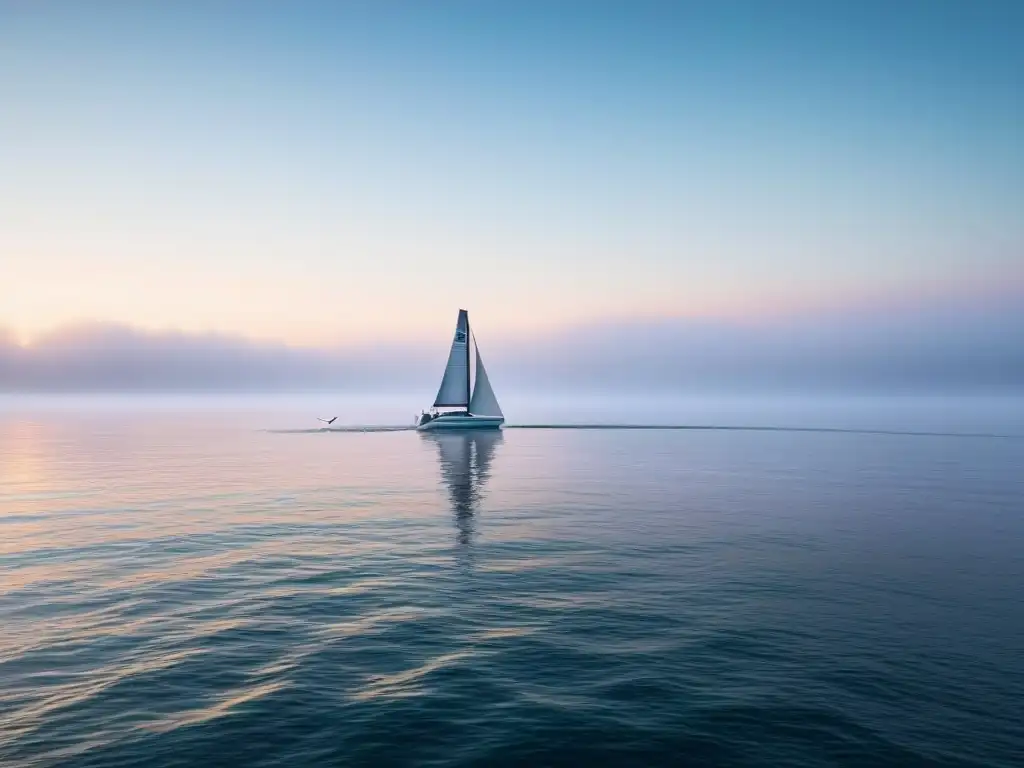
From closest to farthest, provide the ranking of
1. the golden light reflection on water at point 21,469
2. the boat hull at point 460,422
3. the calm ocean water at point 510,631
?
1. the calm ocean water at point 510,631
2. the golden light reflection on water at point 21,469
3. the boat hull at point 460,422

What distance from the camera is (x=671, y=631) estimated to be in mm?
21734

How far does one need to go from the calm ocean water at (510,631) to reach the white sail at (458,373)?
7877 cm

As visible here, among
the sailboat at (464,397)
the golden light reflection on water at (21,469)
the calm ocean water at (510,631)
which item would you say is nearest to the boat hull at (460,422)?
the sailboat at (464,397)

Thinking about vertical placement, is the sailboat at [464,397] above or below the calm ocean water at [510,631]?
above

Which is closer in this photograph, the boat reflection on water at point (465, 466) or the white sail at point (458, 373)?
the boat reflection on water at point (465, 466)

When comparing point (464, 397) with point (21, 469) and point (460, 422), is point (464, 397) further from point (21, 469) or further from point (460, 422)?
point (21, 469)

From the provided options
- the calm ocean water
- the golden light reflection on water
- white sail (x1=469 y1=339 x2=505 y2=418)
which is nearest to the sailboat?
white sail (x1=469 y1=339 x2=505 y2=418)

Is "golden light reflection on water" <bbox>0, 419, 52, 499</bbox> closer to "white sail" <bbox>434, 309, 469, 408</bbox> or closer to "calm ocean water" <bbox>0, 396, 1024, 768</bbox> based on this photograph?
"calm ocean water" <bbox>0, 396, 1024, 768</bbox>

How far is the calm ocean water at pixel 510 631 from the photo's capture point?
14.8 meters

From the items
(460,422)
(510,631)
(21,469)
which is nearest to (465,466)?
(21,469)

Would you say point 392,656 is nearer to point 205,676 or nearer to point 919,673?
point 205,676

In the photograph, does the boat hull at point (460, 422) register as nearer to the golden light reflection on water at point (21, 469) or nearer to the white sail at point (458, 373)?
the white sail at point (458, 373)

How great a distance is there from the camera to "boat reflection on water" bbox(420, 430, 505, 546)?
45.6 m

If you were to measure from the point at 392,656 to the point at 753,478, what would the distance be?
182 feet
